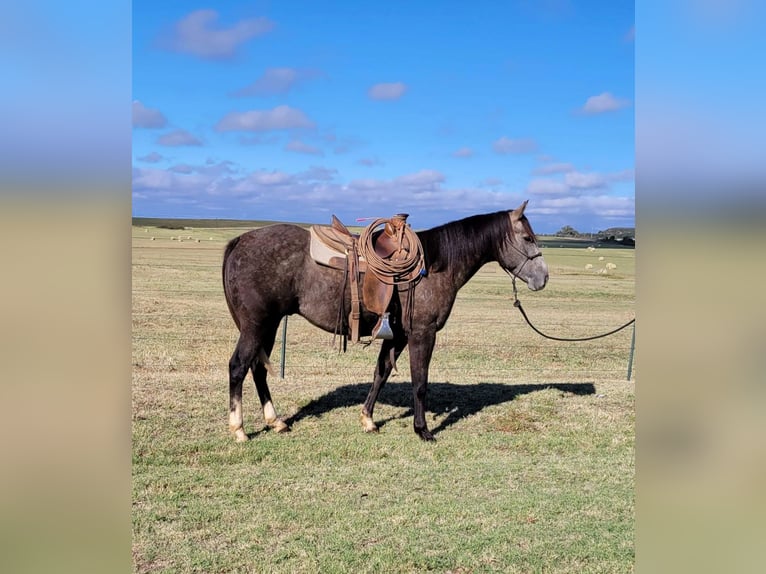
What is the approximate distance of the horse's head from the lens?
22.2ft

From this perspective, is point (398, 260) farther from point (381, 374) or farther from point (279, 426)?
point (279, 426)

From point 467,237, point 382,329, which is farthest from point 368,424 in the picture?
point 467,237

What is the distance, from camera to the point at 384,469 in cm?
559

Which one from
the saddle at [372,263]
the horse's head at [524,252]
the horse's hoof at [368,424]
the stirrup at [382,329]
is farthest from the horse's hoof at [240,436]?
the horse's head at [524,252]

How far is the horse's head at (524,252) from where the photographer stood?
6.77 m

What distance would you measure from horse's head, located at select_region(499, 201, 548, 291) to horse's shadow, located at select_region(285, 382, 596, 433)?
1955mm

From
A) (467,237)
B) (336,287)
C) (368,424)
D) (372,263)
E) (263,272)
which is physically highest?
(467,237)

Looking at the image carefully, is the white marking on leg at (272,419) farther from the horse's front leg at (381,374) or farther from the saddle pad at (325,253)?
the saddle pad at (325,253)

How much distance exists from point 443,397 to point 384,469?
283cm

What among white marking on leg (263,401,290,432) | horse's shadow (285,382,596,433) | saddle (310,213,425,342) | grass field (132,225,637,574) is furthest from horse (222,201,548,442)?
horse's shadow (285,382,596,433)

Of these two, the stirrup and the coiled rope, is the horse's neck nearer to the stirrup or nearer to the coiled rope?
the coiled rope
